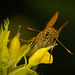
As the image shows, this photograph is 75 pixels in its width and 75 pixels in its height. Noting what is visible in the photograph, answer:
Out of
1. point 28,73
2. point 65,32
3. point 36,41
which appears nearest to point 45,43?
point 36,41

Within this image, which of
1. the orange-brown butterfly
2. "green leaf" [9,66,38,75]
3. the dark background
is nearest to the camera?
"green leaf" [9,66,38,75]

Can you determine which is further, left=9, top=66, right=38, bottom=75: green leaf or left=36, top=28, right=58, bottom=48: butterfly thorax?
left=36, top=28, right=58, bottom=48: butterfly thorax

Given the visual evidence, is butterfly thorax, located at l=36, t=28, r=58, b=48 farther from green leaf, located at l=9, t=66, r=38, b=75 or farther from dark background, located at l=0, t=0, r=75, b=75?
dark background, located at l=0, t=0, r=75, b=75

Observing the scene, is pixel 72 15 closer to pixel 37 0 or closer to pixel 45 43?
pixel 37 0

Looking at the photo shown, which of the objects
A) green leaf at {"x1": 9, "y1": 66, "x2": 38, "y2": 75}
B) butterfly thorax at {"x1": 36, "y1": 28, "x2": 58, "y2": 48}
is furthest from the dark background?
green leaf at {"x1": 9, "y1": 66, "x2": 38, "y2": 75}

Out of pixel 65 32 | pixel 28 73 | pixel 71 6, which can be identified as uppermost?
pixel 71 6

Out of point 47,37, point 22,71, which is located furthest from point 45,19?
point 22,71

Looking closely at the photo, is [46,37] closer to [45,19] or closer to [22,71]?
[22,71]

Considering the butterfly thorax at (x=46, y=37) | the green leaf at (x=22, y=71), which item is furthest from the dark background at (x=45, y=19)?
the green leaf at (x=22, y=71)

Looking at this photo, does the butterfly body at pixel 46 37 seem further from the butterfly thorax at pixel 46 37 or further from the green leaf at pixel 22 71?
the green leaf at pixel 22 71
